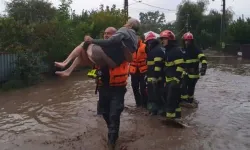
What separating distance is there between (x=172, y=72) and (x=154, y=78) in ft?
1.76

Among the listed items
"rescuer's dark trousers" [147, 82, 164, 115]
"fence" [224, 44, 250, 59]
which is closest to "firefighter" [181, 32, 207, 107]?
"rescuer's dark trousers" [147, 82, 164, 115]

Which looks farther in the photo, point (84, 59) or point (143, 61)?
point (143, 61)

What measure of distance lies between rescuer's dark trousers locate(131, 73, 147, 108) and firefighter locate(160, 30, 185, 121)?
4.53 ft

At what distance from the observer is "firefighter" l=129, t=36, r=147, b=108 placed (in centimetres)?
837

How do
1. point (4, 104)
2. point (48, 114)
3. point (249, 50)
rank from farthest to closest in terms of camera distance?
point (249, 50) → point (4, 104) → point (48, 114)

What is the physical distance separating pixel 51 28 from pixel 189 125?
34.9ft

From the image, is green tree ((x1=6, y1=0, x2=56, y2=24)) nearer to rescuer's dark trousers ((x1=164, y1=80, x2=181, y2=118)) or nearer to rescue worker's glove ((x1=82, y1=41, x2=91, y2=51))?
rescuer's dark trousers ((x1=164, y1=80, x2=181, y2=118))

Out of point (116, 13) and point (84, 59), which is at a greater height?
point (116, 13)

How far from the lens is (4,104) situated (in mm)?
9602

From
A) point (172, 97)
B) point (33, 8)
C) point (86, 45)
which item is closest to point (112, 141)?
point (86, 45)

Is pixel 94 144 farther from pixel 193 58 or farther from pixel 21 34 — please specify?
pixel 21 34

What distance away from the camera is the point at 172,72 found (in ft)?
23.4

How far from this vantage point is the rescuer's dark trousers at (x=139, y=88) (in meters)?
8.56

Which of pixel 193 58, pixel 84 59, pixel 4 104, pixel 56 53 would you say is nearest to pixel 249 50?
pixel 56 53
